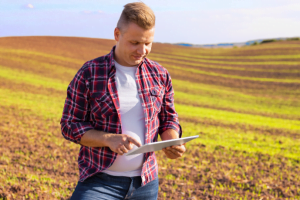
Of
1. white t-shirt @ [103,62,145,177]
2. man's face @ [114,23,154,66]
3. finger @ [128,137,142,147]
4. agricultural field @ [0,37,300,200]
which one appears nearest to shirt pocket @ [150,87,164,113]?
white t-shirt @ [103,62,145,177]

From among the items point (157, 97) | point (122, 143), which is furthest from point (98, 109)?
point (157, 97)

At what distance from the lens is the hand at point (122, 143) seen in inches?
70.8

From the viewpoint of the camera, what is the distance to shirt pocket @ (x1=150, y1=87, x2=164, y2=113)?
6.89 feet

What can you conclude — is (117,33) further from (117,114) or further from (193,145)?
(193,145)

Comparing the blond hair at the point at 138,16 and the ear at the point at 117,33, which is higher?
the blond hair at the point at 138,16

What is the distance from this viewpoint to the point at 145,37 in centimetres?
190

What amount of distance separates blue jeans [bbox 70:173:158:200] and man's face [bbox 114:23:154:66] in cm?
80

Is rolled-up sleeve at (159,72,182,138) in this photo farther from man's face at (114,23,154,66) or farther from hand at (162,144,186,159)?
man's face at (114,23,154,66)

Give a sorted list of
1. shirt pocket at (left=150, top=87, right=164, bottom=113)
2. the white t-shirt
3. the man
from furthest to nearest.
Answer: shirt pocket at (left=150, top=87, right=164, bottom=113)
the white t-shirt
the man

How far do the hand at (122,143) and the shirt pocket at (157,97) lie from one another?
37 cm

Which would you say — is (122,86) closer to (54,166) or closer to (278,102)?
(54,166)

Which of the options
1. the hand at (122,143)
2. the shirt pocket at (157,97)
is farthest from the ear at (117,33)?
the hand at (122,143)

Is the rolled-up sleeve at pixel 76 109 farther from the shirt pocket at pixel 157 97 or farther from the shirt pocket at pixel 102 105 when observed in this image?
the shirt pocket at pixel 157 97

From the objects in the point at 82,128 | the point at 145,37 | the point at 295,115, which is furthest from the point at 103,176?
the point at 295,115
